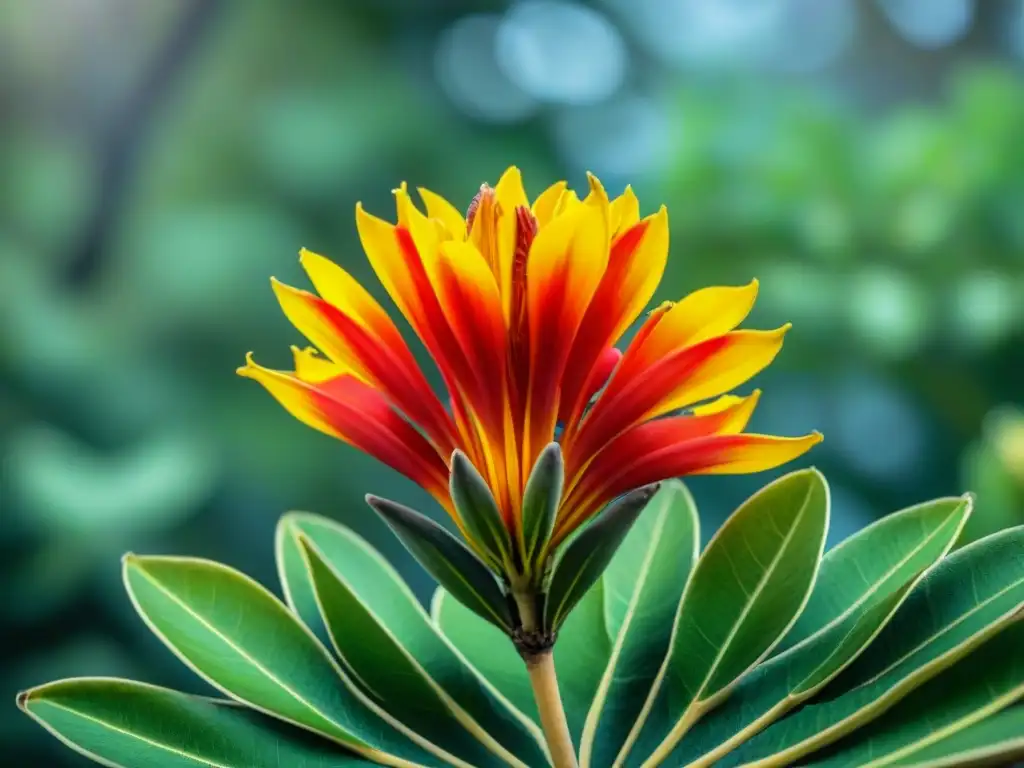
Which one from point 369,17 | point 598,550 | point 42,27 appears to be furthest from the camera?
point 369,17

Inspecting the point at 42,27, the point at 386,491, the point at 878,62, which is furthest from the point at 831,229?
the point at 42,27

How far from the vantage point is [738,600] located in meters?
0.41

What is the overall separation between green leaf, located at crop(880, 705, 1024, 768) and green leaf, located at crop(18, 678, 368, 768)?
0.71 ft

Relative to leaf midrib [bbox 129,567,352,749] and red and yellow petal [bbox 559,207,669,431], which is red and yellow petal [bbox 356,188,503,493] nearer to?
red and yellow petal [bbox 559,207,669,431]

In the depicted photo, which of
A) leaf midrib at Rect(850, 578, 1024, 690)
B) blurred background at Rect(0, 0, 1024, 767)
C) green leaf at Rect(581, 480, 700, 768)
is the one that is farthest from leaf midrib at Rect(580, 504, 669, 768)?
blurred background at Rect(0, 0, 1024, 767)

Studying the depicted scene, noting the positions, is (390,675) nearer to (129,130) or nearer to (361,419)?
(361,419)

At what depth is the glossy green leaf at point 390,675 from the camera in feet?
1.35

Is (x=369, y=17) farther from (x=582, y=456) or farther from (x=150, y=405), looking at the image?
(x=582, y=456)

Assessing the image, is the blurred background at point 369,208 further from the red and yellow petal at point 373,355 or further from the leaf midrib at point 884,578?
the red and yellow petal at point 373,355

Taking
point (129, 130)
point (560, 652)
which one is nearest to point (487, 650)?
point (560, 652)

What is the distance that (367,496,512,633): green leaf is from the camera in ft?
1.13

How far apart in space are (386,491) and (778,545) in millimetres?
1373

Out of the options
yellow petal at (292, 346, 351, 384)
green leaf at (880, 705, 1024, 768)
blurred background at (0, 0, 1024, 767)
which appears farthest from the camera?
blurred background at (0, 0, 1024, 767)

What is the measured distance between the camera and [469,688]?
436 mm
